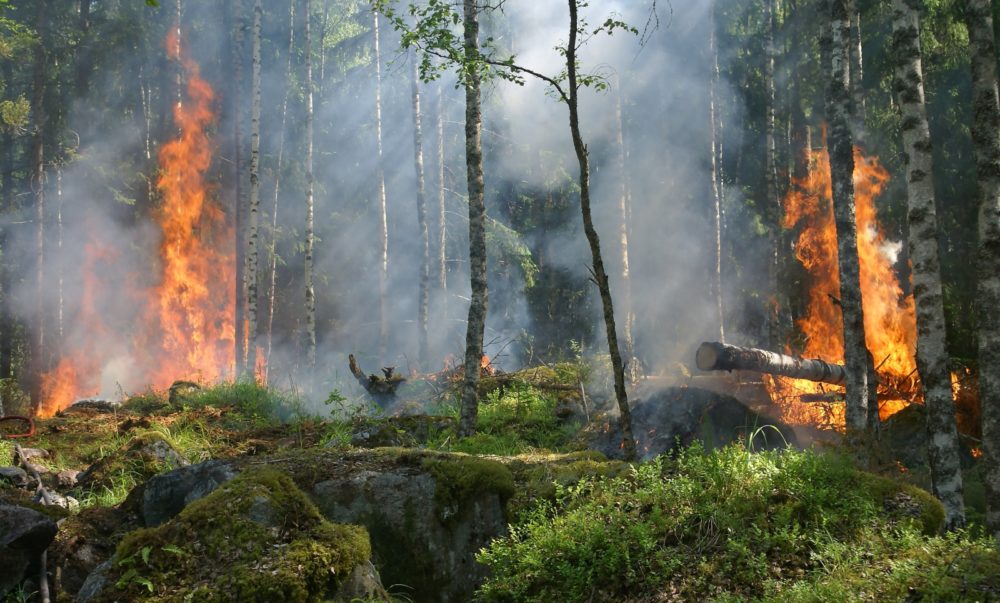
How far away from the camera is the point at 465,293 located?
1312 inches

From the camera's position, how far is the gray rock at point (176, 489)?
5.94 meters

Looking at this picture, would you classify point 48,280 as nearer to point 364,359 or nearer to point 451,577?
point 364,359

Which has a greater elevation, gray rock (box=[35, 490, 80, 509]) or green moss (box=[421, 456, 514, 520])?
green moss (box=[421, 456, 514, 520])

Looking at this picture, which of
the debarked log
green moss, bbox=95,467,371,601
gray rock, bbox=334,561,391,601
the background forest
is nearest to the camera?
green moss, bbox=95,467,371,601

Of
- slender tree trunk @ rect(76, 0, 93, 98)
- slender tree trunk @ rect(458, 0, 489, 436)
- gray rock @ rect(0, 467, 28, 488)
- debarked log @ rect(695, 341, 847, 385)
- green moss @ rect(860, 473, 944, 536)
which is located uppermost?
slender tree trunk @ rect(76, 0, 93, 98)

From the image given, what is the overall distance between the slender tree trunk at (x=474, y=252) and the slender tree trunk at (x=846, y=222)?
540 cm

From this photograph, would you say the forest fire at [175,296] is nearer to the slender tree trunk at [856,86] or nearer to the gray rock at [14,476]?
the gray rock at [14,476]

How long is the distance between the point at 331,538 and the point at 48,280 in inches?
998

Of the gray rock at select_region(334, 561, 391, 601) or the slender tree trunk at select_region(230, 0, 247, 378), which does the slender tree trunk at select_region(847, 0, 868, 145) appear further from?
the slender tree trunk at select_region(230, 0, 247, 378)

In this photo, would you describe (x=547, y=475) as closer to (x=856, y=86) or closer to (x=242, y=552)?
(x=242, y=552)

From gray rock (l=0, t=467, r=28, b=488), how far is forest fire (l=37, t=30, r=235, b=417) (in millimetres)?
18233

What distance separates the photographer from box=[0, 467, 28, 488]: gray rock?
7.36m

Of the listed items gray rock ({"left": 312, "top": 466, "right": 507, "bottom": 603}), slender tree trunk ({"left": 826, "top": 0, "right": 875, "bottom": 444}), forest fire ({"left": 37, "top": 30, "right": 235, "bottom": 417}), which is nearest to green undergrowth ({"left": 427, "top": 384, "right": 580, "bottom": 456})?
gray rock ({"left": 312, "top": 466, "right": 507, "bottom": 603})

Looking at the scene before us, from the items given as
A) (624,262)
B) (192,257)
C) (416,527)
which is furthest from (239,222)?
(416,527)
